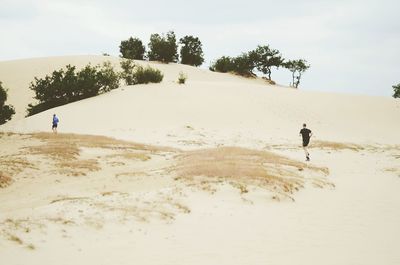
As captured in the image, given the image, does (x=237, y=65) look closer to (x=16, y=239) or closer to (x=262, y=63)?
Answer: (x=262, y=63)

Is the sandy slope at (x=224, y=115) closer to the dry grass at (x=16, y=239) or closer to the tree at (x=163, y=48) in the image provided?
the dry grass at (x=16, y=239)

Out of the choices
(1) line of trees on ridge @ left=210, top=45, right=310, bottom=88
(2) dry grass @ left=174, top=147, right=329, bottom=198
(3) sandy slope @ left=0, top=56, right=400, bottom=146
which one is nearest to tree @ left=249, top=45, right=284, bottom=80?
(1) line of trees on ridge @ left=210, top=45, right=310, bottom=88

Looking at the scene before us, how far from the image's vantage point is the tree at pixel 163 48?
217 ft

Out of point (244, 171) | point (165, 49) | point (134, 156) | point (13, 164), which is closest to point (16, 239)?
point (244, 171)

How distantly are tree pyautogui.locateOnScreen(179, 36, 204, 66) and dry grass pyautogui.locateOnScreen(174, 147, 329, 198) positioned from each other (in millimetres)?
58766

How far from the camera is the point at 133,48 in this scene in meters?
73.4

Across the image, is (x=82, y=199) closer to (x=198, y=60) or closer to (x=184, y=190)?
(x=184, y=190)

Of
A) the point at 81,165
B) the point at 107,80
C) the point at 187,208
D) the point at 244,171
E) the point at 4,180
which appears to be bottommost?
the point at 4,180

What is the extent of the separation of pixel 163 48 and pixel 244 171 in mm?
57368

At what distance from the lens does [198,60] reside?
7556 cm

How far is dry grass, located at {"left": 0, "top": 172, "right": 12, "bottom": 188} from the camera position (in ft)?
39.0

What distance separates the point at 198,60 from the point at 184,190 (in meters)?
66.8

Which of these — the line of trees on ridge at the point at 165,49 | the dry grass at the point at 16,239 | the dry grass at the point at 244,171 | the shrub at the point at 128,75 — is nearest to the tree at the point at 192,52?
the line of trees on ridge at the point at 165,49

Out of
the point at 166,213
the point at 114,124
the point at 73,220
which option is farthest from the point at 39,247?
the point at 114,124
